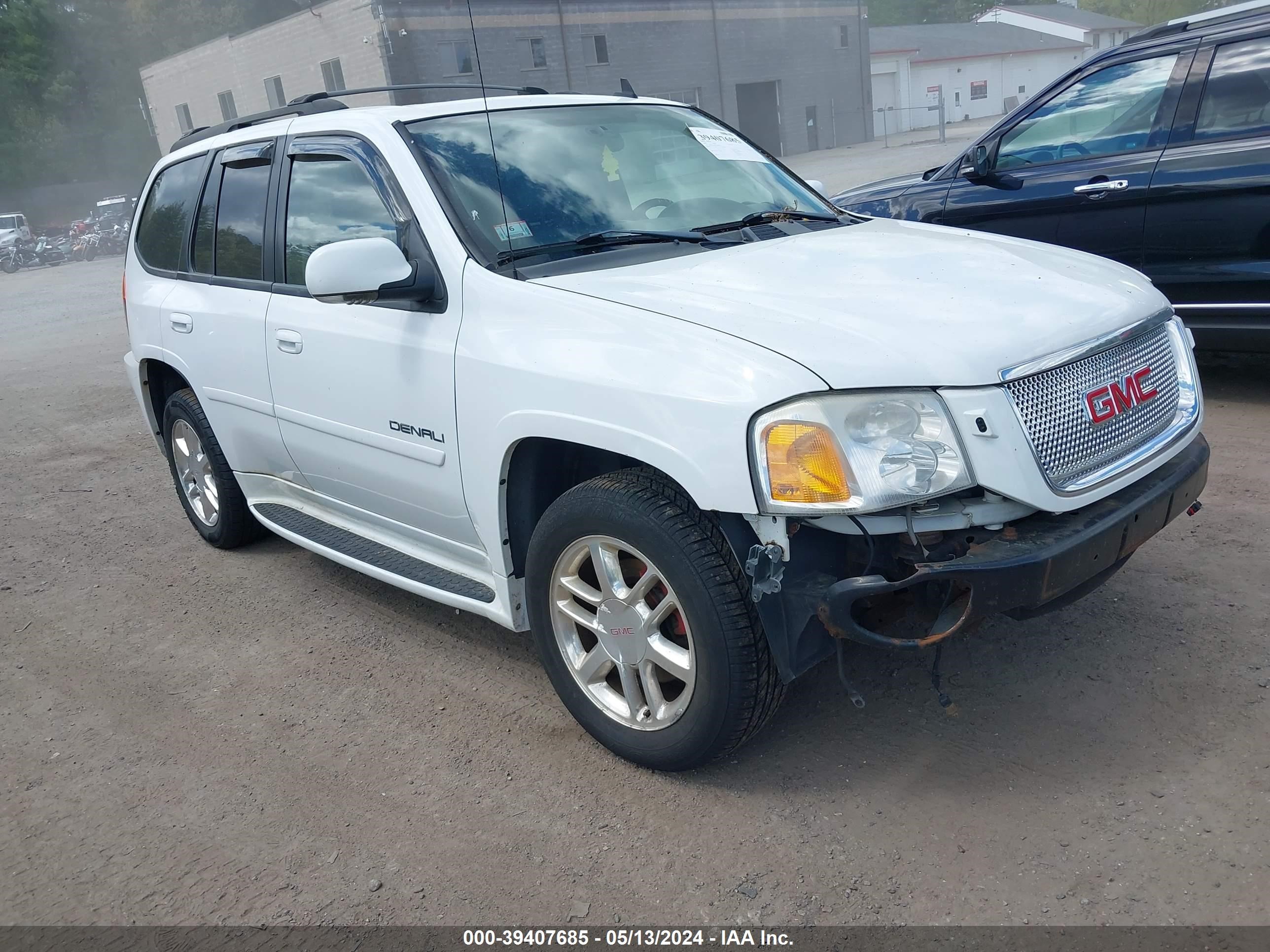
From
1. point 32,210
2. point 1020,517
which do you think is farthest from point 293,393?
point 32,210

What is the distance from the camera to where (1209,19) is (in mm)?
5445

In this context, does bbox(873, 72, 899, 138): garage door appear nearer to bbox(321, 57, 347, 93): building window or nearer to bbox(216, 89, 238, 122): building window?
bbox(321, 57, 347, 93): building window

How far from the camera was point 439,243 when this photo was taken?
3.27 metres

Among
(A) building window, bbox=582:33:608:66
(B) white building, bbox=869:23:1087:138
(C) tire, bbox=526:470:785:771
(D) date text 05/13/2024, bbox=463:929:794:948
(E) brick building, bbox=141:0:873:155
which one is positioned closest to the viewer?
(D) date text 05/13/2024, bbox=463:929:794:948

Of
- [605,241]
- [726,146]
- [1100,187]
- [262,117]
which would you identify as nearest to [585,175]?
[605,241]

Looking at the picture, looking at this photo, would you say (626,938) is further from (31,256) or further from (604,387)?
(31,256)

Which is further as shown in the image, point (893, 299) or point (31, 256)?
point (31, 256)

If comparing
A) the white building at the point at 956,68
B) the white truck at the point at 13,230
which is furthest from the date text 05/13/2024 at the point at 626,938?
the white building at the point at 956,68

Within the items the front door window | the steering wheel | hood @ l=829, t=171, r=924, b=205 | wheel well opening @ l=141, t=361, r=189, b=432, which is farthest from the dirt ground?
hood @ l=829, t=171, r=924, b=205

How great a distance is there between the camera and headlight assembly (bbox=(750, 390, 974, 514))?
97.1 inches

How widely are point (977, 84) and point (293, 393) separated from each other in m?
62.3

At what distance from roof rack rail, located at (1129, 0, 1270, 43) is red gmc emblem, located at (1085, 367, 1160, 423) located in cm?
320

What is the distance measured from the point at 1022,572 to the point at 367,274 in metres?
1.98

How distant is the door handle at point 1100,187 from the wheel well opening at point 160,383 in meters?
4.60
